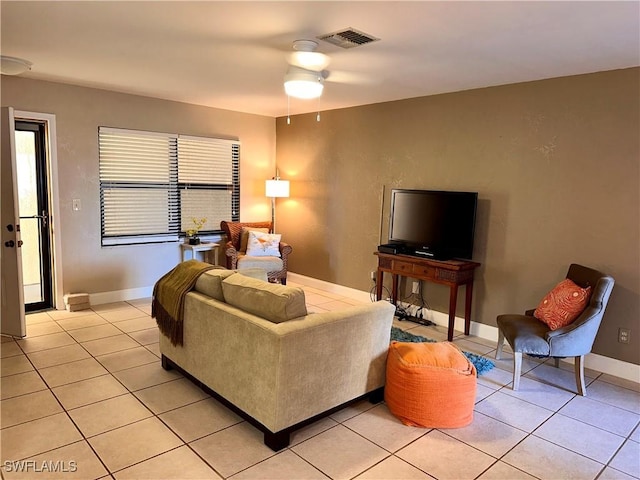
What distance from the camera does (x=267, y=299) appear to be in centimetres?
252

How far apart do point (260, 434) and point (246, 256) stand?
10.5 ft

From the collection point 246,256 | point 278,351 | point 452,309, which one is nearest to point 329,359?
point 278,351

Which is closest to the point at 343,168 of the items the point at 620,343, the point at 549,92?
the point at 549,92

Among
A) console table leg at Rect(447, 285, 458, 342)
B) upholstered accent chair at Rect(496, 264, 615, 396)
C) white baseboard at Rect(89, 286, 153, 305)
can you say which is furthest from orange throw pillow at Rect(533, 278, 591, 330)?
white baseboard at Rect(89, 286, 153, 305)

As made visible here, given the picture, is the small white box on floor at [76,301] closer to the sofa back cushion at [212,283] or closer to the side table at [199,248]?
the side table at [199,248]

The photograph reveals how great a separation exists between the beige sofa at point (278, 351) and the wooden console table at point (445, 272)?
1.52 meters

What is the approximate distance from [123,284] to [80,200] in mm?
1115

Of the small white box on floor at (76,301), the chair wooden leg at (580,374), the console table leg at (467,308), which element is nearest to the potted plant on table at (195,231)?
the small white box on floor at (76,301)

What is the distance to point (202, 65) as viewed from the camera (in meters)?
3.72

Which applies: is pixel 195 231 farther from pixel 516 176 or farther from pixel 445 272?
pixel 516 176

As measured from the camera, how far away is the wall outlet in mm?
3471

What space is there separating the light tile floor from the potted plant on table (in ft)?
7.42
